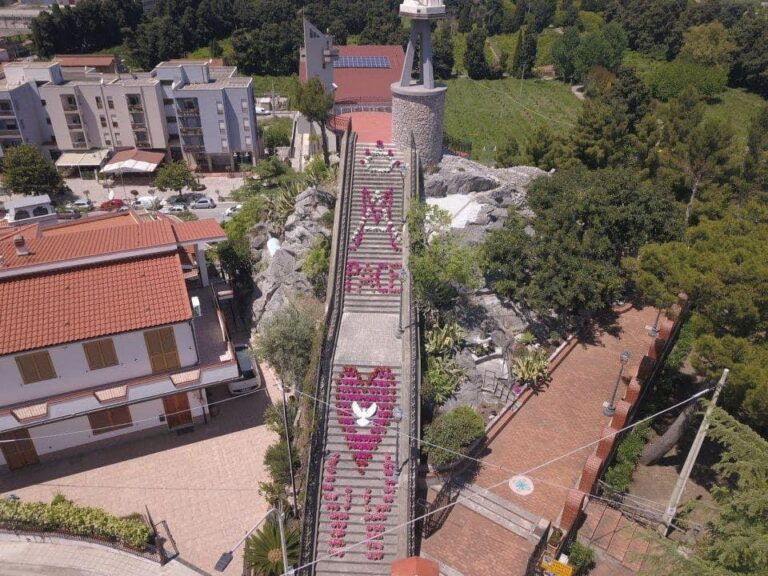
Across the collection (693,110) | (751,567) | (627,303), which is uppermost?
(693,110)

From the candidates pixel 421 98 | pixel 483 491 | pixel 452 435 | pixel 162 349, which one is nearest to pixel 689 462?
pixel 483 491

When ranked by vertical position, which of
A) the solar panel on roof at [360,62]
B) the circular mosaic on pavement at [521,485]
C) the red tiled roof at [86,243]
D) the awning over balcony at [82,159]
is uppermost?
the solar panel on roof at [360,62]

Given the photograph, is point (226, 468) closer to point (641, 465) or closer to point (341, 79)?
point (641, 465)

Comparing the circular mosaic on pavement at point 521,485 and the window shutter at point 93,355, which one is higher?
the window shutter at point 93,355

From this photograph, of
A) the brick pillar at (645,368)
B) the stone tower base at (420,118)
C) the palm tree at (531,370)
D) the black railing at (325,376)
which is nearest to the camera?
the black railing at (325,376)

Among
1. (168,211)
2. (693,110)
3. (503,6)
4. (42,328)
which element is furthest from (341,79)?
(503,6)

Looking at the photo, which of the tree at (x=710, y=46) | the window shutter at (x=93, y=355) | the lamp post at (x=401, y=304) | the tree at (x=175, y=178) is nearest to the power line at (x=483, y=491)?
the lamp post at (x=401, y=304)

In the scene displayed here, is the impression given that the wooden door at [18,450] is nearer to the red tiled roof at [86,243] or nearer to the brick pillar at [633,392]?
the red tiled roof at [86,243]
